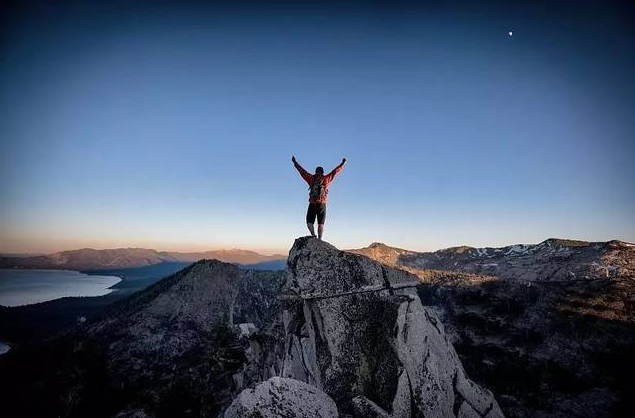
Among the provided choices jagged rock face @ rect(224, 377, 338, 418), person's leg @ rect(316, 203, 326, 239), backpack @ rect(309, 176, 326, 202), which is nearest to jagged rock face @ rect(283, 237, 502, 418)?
person's leg @ rect(316, 203, 326, 239)

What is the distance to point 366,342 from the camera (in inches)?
471

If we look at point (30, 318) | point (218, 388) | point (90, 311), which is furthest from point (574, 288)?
point (30, 318)

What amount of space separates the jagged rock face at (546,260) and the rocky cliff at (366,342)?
4039 inches

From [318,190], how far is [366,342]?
22.2 ft

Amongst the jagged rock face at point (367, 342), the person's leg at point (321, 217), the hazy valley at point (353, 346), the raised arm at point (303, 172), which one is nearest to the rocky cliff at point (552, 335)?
the hazy valley at point (353, 346)

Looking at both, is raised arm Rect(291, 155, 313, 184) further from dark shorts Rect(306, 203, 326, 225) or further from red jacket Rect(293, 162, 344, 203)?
dark shorts Rect(306, 203, 326, 225)

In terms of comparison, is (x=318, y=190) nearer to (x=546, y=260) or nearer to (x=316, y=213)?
(x=316, y=213)

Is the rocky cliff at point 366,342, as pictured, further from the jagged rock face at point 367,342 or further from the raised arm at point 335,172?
the raised arm at point 335,172

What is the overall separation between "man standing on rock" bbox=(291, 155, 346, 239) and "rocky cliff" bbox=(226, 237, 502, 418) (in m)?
0.98

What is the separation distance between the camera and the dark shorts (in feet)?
44.7

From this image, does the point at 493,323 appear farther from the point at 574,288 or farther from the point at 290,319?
the point at 290,319

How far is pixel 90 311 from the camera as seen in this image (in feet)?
535

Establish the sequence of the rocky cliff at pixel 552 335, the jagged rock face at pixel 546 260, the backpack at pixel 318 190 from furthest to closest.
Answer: the jagged rock face at pixel 546 260
the rocky cliff at pixel 552 335
the backpack at pixel 318 190

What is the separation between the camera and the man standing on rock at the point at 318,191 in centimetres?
1345
